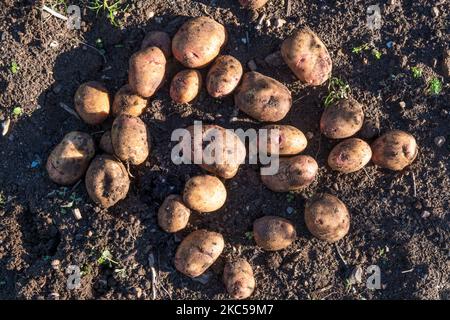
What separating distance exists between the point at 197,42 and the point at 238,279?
1.37 m

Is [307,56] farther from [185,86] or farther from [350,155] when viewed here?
[185,86]

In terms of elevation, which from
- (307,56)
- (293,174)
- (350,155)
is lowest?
(293,174)

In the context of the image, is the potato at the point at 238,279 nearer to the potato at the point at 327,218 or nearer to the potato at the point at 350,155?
the potato at the point at 327,218

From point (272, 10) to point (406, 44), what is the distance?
0.86 m

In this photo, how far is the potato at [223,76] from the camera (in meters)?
2.90

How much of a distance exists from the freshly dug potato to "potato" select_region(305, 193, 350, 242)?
3.33 feet

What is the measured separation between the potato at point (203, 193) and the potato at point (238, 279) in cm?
35

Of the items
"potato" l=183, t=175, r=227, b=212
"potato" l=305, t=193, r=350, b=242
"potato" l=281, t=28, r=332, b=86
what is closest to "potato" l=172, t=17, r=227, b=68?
"potato" l=281, t=28, r=332, b=86

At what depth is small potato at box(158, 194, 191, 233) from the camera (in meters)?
2.81

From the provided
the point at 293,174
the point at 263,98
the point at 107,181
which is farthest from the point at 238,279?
the point at 263,98

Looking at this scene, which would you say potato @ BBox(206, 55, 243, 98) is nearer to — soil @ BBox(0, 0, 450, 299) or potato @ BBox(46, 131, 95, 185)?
soil @ BBox(0, 0, 450, 299)

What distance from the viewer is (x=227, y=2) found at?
314 cm

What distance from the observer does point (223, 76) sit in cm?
290
